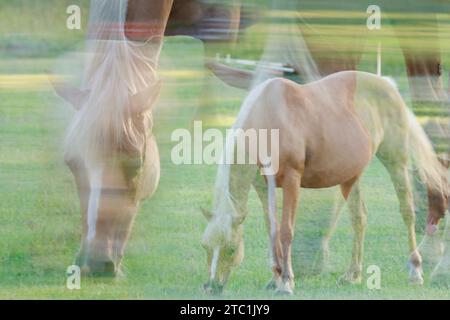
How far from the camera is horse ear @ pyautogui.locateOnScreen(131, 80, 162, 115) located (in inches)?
118

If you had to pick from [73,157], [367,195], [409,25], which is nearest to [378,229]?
[367,195]

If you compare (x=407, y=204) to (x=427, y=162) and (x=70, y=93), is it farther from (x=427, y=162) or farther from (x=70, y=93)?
(x=70, y=93)

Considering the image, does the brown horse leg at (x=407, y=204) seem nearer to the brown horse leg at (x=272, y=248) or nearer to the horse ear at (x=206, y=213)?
the brown horse leg at (x=272, y=248)

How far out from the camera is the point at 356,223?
3.13m

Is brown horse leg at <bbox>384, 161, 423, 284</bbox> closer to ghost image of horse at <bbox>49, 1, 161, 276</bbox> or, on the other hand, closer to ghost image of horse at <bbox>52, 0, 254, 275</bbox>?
ghost image of horse at <bbox>52, 0, 254, 275</bbox>

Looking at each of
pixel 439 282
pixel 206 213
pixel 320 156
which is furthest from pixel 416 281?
pixel 206 213

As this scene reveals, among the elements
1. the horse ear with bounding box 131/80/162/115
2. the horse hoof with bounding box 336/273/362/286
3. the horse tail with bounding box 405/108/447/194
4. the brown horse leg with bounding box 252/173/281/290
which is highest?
the horse ear with bounding box 131/80/162/115

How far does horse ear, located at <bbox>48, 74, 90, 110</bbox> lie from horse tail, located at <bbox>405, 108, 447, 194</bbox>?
101cm

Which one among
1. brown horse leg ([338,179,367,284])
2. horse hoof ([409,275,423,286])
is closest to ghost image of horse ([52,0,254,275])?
brown horse leg ([338,179,367,284])

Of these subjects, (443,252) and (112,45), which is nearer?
(112,45)

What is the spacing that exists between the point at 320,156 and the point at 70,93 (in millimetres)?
763

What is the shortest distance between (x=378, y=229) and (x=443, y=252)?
229mm

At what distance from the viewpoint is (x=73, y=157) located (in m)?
3.01
